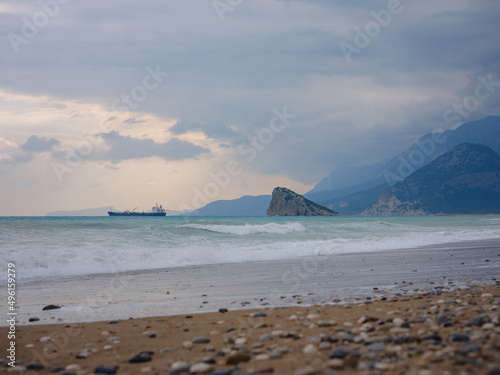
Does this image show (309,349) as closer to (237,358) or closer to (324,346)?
(324,346)

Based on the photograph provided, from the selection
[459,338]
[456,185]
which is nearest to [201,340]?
[459,338]

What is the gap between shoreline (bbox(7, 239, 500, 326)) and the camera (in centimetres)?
808

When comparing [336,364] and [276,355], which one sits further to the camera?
[276,355]

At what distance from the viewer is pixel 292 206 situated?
14125 cm

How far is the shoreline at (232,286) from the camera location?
26.5 ft

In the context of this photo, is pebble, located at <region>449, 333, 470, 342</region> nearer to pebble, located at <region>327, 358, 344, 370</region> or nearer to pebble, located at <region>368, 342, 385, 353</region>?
pebble, located at <region>368, 342, 385, 353</region>

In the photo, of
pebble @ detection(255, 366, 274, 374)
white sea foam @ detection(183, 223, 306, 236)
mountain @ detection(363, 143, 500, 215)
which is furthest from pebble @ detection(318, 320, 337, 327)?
mountain @ detection(363, 143, 500, 215)

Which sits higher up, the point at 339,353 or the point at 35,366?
the point at 339,353

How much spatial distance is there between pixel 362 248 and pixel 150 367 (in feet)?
61.0

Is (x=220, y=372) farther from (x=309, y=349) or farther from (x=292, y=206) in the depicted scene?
(x=292, y=206)

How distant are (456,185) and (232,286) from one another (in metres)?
138

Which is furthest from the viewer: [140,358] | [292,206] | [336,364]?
[292,206]

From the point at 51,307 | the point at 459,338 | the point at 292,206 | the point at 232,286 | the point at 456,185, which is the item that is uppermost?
the point at 456,185

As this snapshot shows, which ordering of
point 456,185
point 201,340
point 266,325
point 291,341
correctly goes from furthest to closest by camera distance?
point 456,185
point 266,325
point 201,340
point 291,341
